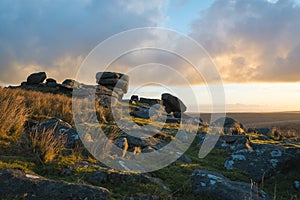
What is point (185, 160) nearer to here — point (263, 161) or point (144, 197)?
point (263, 161)

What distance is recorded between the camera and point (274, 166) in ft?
27.9

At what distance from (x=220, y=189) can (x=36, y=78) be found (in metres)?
42.2

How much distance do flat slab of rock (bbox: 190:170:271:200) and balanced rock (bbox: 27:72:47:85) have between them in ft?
135

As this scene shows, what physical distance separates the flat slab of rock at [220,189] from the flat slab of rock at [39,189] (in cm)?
240

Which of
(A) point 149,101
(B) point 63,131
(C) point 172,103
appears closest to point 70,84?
(A) point 149,101

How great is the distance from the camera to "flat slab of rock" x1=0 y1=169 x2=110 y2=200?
4.53 metres

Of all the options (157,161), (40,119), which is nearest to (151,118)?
(40,119)

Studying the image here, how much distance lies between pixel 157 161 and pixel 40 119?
578 centimetres

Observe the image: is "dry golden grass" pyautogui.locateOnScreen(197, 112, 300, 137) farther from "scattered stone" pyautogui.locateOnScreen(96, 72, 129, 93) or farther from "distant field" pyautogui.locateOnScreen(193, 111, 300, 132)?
"scattered stone" pyautogui.locateOnScreen(96, 72, 129, 93)

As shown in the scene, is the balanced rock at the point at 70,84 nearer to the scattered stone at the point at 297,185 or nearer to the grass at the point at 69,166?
the grass at the point at 69,166

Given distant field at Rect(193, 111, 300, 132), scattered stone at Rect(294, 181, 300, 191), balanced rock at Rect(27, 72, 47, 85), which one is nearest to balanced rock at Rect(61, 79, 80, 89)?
balanced rock at Rect(27, 72, 47, 85)

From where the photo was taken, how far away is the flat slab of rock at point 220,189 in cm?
579

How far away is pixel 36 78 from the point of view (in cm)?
4316

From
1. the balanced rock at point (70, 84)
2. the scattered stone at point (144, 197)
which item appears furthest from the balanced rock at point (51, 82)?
the scattered stone at point (144, 197)
